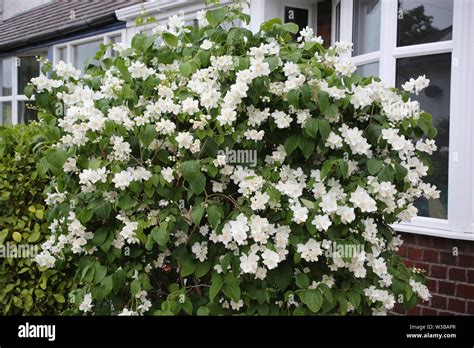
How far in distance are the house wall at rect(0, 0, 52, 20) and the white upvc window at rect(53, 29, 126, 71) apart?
11.5 feet

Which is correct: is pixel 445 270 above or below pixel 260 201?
below

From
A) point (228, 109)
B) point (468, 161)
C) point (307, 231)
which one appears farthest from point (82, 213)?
point (468, 161)

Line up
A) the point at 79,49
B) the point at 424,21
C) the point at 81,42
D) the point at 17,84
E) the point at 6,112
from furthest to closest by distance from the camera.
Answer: the point at 6,112 < the point at 17,84 < the point at 79,49 < the point at 81,42 < the point at 424,21

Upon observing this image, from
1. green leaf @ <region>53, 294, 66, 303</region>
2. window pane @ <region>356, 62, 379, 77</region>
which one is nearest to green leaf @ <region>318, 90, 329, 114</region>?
window pane @ <region>356, 62, 379, 77</region>

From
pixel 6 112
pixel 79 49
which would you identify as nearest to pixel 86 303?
pixel 79 49

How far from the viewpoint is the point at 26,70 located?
12.3 metres

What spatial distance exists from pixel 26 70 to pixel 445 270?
10018mm

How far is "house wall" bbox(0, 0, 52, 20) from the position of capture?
13.9 m

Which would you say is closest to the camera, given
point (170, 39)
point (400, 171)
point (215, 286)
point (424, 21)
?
point (215, 286)

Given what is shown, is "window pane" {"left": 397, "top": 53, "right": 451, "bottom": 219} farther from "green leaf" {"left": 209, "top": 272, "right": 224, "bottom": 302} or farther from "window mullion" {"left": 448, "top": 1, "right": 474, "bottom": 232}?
"green leaf" {"left": 209, "top": 272, "right": 224, "bottom": 302}

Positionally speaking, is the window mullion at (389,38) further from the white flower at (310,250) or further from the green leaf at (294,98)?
the white flower at (310,250)

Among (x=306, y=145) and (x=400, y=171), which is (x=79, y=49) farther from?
(x=400, y=171)

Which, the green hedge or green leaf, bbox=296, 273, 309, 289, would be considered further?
the green hedge

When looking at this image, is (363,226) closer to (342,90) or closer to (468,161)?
(342,90)
